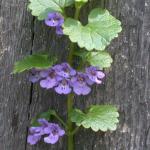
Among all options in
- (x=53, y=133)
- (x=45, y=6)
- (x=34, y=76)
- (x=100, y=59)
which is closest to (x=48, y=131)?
(x=53, y=133)

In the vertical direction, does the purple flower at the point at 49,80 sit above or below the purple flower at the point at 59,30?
below

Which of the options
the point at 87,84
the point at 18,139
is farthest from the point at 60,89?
the point at 18,139

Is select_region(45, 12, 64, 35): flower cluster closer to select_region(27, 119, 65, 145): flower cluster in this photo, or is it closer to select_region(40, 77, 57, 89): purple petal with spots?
select_region(40, 77, 57, 89): purple petal with spots

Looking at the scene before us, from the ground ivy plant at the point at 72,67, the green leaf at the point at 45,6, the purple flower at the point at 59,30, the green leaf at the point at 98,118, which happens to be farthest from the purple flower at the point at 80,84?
the green leaf at the point at 45,6

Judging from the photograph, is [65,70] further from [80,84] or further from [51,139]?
[51,139]

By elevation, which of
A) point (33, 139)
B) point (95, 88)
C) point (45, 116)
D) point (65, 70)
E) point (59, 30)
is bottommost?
point (33, 139)

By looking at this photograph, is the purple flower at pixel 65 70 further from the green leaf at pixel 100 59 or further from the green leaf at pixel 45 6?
the green leaf at pixel 45 6

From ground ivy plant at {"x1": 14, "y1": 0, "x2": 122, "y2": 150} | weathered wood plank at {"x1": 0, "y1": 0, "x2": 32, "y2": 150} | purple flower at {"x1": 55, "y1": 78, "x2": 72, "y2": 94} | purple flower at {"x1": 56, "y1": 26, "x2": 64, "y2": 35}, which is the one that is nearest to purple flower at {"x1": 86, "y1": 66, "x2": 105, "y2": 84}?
ground ivy plant at {"x1": 14, "y1": 0, "x2": 122, "y2": 150}
